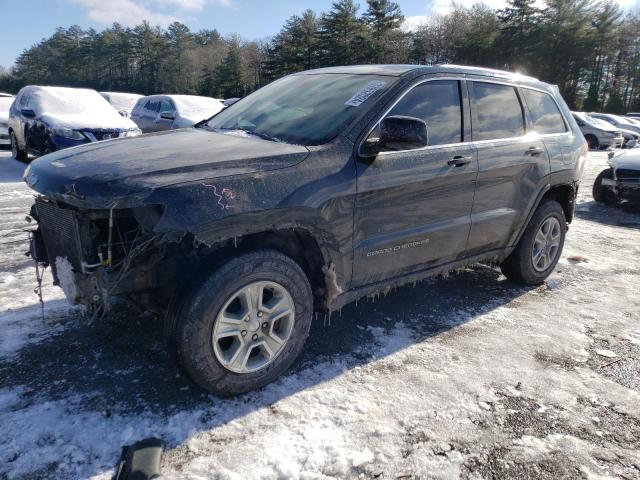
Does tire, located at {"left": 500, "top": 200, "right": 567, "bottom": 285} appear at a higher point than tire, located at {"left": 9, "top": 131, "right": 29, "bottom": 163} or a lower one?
lower

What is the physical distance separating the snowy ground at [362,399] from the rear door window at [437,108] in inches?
56.4

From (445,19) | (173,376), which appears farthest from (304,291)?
Answer: (445,19)

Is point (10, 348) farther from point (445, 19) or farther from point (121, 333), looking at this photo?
point (445, 19)

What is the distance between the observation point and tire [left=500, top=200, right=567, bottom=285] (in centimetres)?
A: 453

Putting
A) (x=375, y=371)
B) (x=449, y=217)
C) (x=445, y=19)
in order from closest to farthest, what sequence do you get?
(x=375, y=371)
(x=449, y=217)
(x=445, y=19)

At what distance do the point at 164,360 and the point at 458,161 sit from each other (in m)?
2.42

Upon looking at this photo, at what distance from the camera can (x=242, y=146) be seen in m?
2.94

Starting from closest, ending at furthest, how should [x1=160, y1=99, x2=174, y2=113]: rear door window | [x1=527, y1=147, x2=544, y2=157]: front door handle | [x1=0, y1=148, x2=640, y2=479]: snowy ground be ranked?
[x1=0, y1=148, x2=640, y2=479]: snowy ground
[x1=527, y1=147, x2=544, y2=157]: front door handle
[x1=160, y1=99, x2=174, y2=113]: rear door window

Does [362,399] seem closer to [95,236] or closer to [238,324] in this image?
[238,324]

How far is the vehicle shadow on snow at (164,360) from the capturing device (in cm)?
266

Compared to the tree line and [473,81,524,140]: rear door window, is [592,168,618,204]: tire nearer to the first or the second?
[473,81,524,140]: rear door window

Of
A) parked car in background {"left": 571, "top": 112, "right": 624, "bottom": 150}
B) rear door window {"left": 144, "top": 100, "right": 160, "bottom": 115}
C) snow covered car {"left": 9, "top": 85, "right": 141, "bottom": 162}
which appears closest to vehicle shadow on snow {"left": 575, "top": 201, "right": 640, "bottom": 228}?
snow covered car {"left": 9, "top": 85, "right": 141, "bottom": 162}

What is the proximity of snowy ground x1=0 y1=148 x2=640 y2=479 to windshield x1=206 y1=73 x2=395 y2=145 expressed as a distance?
1443mm

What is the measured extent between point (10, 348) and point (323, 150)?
2.31m
